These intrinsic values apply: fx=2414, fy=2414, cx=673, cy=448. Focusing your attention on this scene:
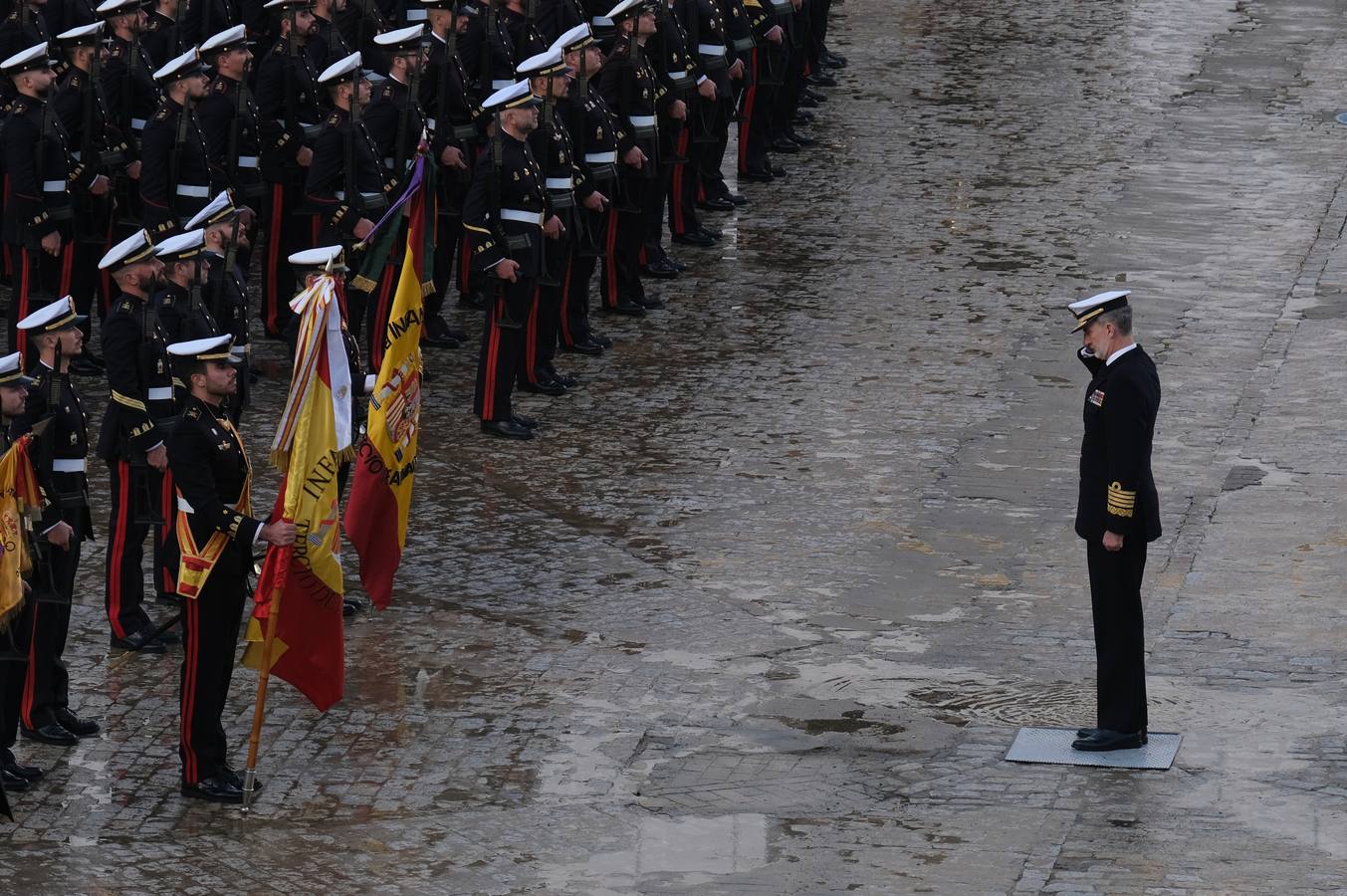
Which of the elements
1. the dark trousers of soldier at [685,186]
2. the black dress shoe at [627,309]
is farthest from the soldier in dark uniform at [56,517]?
the dark trousers of soldier at [685,186]

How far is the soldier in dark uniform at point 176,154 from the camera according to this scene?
1259 centimetres

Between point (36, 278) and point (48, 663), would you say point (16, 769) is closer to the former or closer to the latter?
point (48, 663)

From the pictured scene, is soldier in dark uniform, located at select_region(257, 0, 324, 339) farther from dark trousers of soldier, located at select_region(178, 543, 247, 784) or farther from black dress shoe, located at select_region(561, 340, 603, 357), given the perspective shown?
dark trousers of soldier, located at select_region(178, 543, 247, 784)

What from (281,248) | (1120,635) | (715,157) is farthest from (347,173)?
(1120,635)

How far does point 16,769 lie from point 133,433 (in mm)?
1744

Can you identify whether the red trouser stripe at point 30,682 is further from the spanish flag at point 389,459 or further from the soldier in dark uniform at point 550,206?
the soldier in dark uniform at point 550,206

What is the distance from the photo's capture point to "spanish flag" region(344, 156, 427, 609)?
10.6m

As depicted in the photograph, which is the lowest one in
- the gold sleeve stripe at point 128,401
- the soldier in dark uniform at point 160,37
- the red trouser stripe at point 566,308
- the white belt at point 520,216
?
the red trouser stripe at point 566,308

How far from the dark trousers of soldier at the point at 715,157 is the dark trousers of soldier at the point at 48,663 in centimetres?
801

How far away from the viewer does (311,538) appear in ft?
29.7

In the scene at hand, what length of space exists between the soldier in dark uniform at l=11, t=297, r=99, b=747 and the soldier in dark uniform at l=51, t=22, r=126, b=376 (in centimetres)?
375

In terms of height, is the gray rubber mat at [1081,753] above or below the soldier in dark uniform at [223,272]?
below

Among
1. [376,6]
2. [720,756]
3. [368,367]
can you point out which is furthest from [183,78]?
[720,756]

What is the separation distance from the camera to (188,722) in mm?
8703
